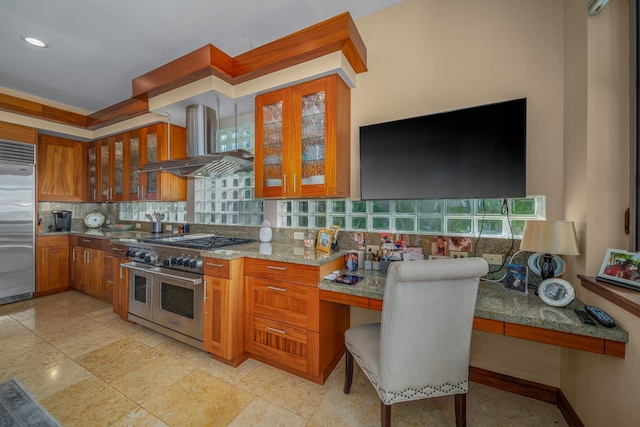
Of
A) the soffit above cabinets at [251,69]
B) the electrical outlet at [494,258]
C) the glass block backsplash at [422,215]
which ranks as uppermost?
the soffit above cabinets at [251,69]

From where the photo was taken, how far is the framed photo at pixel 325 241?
2.03m

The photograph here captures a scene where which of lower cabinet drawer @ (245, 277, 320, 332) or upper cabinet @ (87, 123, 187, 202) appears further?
upper cabinet @ (87, 123, 187, 202)

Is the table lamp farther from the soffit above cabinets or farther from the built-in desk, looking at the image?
the soffit above cabinets

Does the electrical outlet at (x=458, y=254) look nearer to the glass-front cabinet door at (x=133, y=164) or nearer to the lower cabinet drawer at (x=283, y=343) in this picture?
the lower cabinet drawer at (x=283, y=343)

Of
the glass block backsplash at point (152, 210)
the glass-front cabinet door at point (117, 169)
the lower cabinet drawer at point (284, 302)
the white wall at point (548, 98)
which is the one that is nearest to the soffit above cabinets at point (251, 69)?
the white wall at point (548, 98)

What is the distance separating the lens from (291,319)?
5.98 ft

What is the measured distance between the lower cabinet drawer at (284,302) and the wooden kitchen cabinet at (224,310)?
3.8 inches

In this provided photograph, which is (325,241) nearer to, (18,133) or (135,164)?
(135,164)

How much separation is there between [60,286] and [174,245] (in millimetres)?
2954

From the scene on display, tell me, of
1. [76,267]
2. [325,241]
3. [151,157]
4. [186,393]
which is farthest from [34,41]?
[186,393]

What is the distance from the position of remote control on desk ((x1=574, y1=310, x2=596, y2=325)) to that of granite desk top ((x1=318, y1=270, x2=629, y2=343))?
2cm

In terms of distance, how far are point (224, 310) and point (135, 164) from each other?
2.74m

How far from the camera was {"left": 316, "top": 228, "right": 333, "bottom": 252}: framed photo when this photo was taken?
2026mm

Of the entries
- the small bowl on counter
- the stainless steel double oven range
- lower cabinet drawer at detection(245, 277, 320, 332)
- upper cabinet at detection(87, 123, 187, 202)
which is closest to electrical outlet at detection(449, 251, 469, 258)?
lower cabinet drawer at detection(245, 277, 320, 332)
